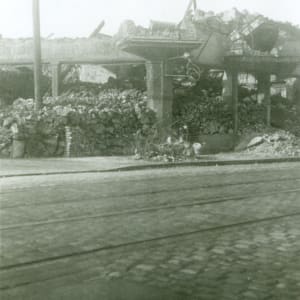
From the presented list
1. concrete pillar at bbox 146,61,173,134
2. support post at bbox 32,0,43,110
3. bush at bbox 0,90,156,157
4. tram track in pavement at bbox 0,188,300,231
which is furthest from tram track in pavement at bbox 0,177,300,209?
support post at bbox 32,0,43,110

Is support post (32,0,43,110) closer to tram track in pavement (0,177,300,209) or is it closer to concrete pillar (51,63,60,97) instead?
concrete pillar (51,63,60,97)

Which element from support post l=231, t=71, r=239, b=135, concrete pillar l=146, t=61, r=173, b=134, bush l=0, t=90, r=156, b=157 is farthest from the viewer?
support post l=231, t=71, r=239, b=135

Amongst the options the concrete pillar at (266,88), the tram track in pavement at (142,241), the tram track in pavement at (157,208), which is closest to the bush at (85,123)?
the concrete pillar at (266,88)

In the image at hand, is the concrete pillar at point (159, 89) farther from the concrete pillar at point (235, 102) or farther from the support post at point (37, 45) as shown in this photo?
the support post at point (37, 45)

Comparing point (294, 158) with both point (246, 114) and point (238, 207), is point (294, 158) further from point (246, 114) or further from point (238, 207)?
point (238, 207)

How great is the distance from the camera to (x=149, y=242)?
639cm

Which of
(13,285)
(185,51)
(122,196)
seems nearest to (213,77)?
(185,51)

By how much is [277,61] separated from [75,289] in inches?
947

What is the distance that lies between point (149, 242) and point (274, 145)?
1887 centimetres

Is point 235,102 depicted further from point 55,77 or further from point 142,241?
point 142,241

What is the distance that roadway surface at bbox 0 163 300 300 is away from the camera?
474 cm

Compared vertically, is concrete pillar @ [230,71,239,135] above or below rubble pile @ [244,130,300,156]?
above

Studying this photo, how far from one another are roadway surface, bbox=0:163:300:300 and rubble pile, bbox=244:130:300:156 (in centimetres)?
1251

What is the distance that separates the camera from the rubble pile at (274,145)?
24047 mm
